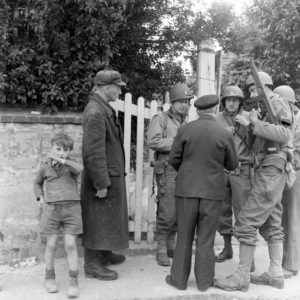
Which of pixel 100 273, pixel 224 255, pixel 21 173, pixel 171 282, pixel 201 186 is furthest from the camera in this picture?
pixel 224 255

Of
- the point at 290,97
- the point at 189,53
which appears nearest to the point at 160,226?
the point at 290,97

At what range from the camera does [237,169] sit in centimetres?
441

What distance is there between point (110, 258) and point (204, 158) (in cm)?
170

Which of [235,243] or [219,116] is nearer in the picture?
[219,116]

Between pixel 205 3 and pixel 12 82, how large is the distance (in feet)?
9.76

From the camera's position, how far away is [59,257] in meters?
4.70

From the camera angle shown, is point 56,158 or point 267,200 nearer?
point 56,158

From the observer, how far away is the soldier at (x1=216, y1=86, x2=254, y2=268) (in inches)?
173

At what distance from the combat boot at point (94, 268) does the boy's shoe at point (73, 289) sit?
42cm

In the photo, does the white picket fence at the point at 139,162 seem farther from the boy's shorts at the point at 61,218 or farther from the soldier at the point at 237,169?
the boy's shorts at the point at 61,218

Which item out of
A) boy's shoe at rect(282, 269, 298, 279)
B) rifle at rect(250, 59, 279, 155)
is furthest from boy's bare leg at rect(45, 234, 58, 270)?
boy's shoe at rect(282, 269, 298, 279)

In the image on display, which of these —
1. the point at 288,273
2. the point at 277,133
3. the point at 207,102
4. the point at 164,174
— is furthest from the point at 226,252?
the point at 207,102

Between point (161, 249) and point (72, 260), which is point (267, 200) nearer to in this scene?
point (161, 249)

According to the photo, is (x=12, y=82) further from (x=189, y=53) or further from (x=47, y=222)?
(x=189, y=53)
